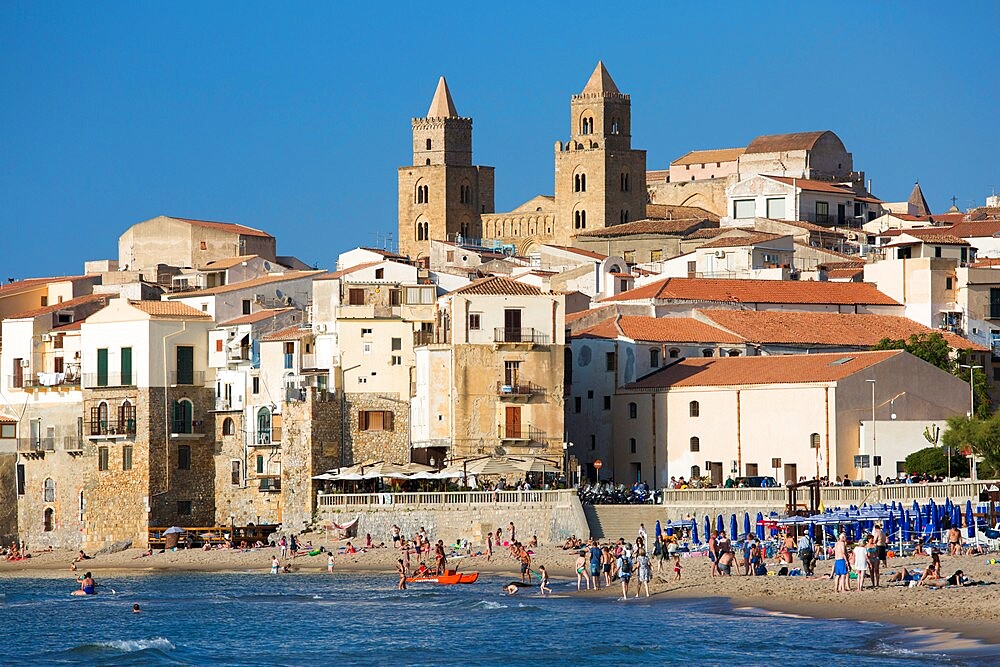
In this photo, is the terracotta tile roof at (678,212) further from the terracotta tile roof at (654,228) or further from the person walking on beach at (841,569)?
the person walking on beach at (841,569)

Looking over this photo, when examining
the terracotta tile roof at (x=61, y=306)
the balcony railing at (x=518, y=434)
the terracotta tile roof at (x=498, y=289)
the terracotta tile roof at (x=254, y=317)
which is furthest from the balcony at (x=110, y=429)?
the balcony railing at (x=518, y=434)

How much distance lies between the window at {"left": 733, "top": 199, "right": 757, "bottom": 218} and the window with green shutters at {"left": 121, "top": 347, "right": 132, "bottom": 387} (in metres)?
49.8

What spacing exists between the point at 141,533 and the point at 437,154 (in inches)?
3392

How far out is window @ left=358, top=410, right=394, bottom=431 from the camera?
7044 centimetres

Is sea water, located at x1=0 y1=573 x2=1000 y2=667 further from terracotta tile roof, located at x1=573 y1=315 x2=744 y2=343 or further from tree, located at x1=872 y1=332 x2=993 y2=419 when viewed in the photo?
tree, located at x1=872 y1=332 x2=993 y2=419

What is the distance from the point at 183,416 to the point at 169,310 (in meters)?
4.13

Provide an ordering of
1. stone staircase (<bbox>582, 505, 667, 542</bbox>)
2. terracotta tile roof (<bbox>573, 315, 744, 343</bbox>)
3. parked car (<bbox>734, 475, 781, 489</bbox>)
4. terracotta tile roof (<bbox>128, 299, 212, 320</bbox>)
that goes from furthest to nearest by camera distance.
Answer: terracotta tile roof (<bbox>573, 315, 744, 343</bbox>)
terracotta tile roof (<bbox>128, 299, 212, 320</bbox>)
parked car (<bbox>734, 475, 781, 489</bbox>)
stone staircase (<bbox>582, 505, 667, 542</bbox>)

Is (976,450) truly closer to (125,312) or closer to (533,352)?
(533,352)

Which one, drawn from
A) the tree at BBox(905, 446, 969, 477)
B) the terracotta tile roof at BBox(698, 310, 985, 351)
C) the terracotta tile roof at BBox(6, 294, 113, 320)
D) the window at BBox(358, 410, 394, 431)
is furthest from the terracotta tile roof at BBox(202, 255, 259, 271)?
the tree at BBox(905, 446, 969, 477)

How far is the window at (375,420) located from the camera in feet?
231

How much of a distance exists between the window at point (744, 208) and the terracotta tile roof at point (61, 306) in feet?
134

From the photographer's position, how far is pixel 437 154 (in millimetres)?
156000

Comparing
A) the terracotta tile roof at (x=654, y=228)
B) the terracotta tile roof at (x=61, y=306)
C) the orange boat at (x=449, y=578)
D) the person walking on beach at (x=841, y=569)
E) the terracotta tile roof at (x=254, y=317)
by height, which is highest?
the terracotta tile roof at (x=654, y=228)

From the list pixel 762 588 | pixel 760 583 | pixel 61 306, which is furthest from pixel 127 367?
pixel 762 588
